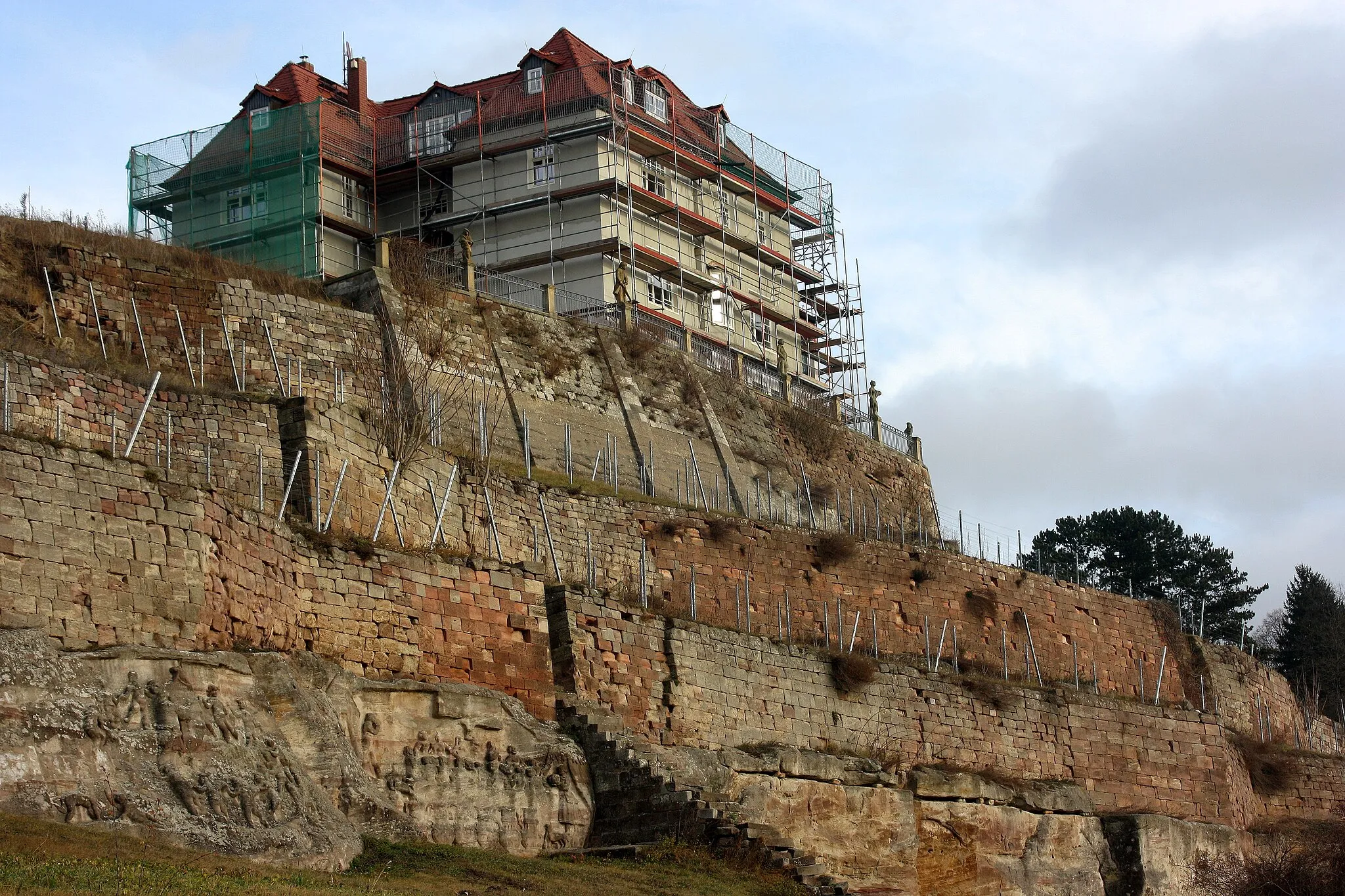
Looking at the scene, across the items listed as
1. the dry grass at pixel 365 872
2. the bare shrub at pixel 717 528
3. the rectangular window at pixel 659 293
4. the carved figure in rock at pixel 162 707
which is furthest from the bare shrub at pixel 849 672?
the rectangular window at pixel 659 293

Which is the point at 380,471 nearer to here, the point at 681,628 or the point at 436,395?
the point at 681,628

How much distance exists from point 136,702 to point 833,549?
21.0m

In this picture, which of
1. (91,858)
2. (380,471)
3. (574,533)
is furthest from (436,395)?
(91,858)

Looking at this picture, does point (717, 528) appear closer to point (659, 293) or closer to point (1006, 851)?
point (1006, 851)

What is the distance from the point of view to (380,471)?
30.6 meters

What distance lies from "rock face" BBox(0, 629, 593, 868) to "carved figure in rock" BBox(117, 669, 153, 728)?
0.05 ft

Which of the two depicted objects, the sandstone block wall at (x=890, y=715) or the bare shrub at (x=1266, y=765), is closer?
the sandstone block wall at (x=890, y=715)

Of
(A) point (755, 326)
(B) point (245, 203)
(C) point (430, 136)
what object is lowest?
(A) point (755, 326)

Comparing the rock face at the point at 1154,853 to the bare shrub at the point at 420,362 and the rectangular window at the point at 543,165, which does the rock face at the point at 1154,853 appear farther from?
the rectangular window at the point at 543,165

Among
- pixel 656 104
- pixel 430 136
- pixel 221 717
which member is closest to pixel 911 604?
pixel 656 104

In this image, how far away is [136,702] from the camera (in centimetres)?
2027

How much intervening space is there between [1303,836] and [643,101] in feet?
83.9

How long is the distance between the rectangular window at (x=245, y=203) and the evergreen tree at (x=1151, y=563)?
1158 inches

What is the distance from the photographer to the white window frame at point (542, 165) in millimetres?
49656
